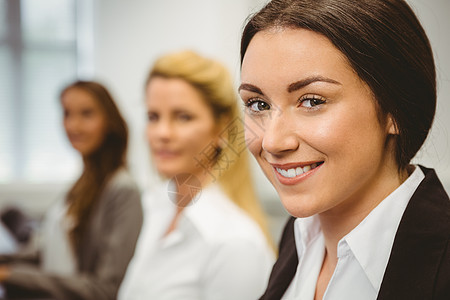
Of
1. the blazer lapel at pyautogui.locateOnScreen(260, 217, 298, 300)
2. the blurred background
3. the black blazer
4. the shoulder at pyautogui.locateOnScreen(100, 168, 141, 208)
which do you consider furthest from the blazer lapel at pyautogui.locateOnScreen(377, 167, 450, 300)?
the blurred background

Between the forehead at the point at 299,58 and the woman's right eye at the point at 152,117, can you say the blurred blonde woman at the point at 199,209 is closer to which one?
the woman's right eye at the point at 152,117

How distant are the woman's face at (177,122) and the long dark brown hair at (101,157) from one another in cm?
67

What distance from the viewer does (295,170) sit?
1.85 feet

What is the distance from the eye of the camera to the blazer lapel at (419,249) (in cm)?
52

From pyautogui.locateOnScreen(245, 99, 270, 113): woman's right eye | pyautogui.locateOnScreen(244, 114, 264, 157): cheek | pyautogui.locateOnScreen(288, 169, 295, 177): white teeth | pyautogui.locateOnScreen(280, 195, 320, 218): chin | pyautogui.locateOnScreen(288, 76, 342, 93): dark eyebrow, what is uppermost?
pyautogui.locateOnScreen(288, 76, 342, 93): dark eyebrow

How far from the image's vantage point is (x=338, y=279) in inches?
24.1

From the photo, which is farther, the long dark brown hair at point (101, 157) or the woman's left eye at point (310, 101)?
the long dark brown hair at point (101, 157)

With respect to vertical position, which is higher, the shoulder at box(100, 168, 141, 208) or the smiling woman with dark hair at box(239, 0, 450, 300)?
the smiling woman with dark hair at box(239, 0, 450, 300)

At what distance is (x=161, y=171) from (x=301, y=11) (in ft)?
2.67

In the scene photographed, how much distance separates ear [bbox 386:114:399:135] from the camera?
0.56m

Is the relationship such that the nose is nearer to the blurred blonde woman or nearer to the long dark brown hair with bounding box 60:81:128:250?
the blurred blonde woman

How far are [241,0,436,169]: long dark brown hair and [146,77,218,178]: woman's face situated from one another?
65cm

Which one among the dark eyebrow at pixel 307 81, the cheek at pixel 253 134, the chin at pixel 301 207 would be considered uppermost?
the dark eyebrow at pixel 307 81

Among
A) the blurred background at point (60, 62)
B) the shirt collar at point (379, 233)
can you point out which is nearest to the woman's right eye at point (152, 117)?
the shirt collar at point (379, 233)
